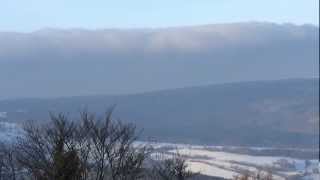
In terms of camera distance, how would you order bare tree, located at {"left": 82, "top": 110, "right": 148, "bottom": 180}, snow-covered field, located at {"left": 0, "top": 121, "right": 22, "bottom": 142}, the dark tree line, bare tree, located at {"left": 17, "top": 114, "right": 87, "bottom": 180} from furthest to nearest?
snow-covered field, located at {"left": 0, "top": 121, "right": 22, "bottom": 142}
bare tree, located at {"left": 82, "top": 110, "right": 148, "bottom": 180}
the dark tree line
bare tree, located at {"left": 17, "top": 114, "right": 87, "bottom": 180}

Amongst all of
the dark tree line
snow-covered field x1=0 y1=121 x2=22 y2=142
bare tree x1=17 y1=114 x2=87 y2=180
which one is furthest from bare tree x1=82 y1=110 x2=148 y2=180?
snow-covered field x1=0 y1=121 x2=22 y2=142

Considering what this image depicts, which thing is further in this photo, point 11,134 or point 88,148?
point 11,134

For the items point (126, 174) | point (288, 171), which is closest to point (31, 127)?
point (126, 174)

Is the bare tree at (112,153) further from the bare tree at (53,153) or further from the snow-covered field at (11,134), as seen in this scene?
the snow-covered field at (11,134)

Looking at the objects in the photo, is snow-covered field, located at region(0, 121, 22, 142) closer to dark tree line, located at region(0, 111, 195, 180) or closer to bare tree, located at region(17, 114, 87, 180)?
dark tree line, located at region(0, 111, 195, 180)

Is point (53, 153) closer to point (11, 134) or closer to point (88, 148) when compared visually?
point (88, 148)

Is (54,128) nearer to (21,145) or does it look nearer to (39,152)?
(39,152)

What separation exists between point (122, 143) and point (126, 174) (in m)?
1.65

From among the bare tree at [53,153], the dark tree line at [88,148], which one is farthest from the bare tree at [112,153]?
the bare tree at [53,153]

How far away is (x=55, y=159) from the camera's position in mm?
23766

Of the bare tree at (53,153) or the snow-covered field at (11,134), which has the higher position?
the snow-covered field at (11,134)

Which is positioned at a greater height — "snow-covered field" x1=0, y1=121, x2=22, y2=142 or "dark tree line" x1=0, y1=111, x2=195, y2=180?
"snow-covered field" x1=0, y1=121, x2=22, y2=142

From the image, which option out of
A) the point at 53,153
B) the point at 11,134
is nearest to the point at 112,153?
the point at 53,153

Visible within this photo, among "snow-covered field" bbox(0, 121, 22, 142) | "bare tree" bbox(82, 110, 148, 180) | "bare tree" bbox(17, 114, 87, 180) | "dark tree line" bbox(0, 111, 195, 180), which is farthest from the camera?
"snow-covered field" bbox(0, 121, 22, 142)
